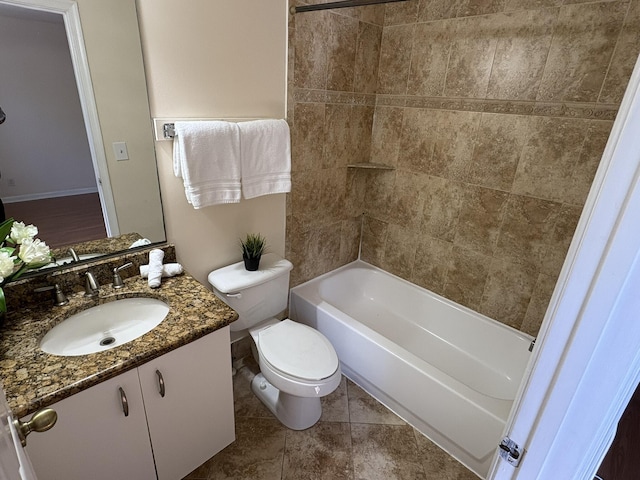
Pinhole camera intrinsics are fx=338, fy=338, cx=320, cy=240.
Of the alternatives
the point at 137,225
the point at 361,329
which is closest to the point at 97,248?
the point at 137,225

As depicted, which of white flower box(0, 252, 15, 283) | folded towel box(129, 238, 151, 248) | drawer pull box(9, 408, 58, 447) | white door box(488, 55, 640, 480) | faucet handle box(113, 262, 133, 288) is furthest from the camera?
folded towel box(129, 238, 151, 248)

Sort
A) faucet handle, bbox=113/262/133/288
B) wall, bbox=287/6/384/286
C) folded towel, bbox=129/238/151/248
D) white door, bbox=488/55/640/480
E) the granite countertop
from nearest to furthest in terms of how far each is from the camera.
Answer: white door, bbox=488/55/640/480 → the granite countertop → faucet handle, bbox=113/262/133/288 → folded towel, bbox=129/238/151/248 → wall, bbox=287/6/384/286

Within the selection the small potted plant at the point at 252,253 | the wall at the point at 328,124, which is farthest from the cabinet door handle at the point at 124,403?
the wall at the point at 328,124

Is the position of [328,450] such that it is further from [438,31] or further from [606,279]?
[438,31]

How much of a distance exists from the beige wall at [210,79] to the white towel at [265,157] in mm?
117

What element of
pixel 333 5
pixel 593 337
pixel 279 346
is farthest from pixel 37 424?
pixel 333 5

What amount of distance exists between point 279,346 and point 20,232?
1.13m

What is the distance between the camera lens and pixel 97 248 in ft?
4.75

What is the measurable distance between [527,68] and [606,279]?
62.8 inches

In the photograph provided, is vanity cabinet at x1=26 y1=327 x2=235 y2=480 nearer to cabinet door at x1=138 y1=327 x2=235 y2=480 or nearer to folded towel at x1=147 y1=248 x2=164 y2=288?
cabinet door at x1=138 y1=327 x2=235 y2=480

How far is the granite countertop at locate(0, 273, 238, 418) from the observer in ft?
3.05

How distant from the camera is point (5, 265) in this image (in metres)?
1.06

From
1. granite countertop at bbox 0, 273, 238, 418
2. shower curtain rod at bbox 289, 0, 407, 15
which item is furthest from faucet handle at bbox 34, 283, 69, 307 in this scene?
shower curtain rod at bbox 289, 0, 407, 15

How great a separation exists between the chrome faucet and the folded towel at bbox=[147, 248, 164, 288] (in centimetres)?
19
